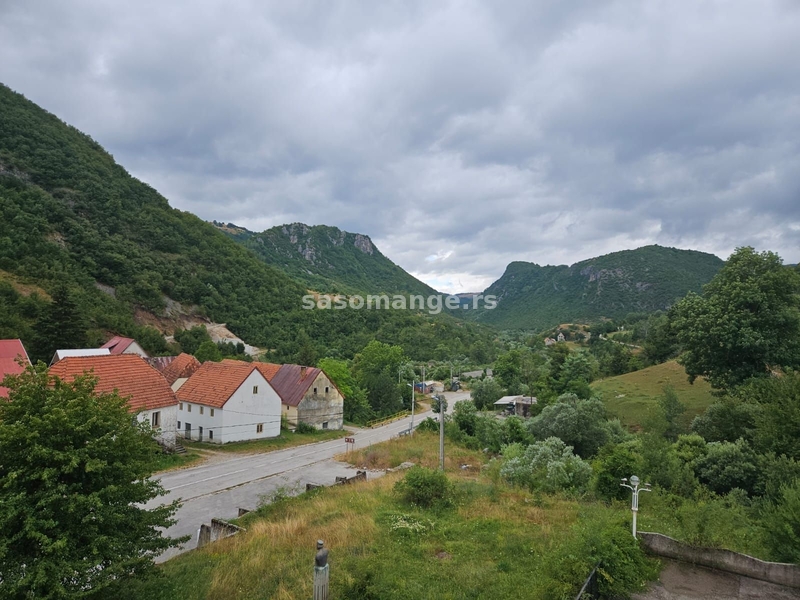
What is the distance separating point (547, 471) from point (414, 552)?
7919 millimetres

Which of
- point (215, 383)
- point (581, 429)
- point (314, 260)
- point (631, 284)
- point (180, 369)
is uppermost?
point (314, 260)

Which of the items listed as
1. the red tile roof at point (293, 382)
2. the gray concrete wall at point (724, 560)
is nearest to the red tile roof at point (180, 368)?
the red tile roof at point (293, 382)

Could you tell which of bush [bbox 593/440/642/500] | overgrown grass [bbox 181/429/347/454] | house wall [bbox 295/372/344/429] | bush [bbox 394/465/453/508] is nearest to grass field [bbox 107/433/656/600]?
bush [bbox 394/465/453/508]

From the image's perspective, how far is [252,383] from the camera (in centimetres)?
2841

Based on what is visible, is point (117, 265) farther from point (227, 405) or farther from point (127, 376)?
point (127, 376)

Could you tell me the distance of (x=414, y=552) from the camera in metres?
8.80

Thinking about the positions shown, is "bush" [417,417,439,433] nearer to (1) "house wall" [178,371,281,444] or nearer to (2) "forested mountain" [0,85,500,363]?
(1) "house wall" [178,371,281,444]

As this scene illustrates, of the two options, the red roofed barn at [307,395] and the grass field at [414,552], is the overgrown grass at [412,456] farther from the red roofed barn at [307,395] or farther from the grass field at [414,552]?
the red roofed barn at [307,395]

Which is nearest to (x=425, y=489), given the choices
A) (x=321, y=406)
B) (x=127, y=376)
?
(x=127, y=376)

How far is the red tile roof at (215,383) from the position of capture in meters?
27.2

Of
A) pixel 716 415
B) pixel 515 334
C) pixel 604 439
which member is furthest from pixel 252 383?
pixel 515 334

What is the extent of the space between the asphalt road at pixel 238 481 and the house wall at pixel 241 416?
3104 millimetres

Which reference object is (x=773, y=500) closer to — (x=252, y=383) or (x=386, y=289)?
(x=252, y=383)

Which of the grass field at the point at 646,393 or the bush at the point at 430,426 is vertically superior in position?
the grass field at the point at 646,393
